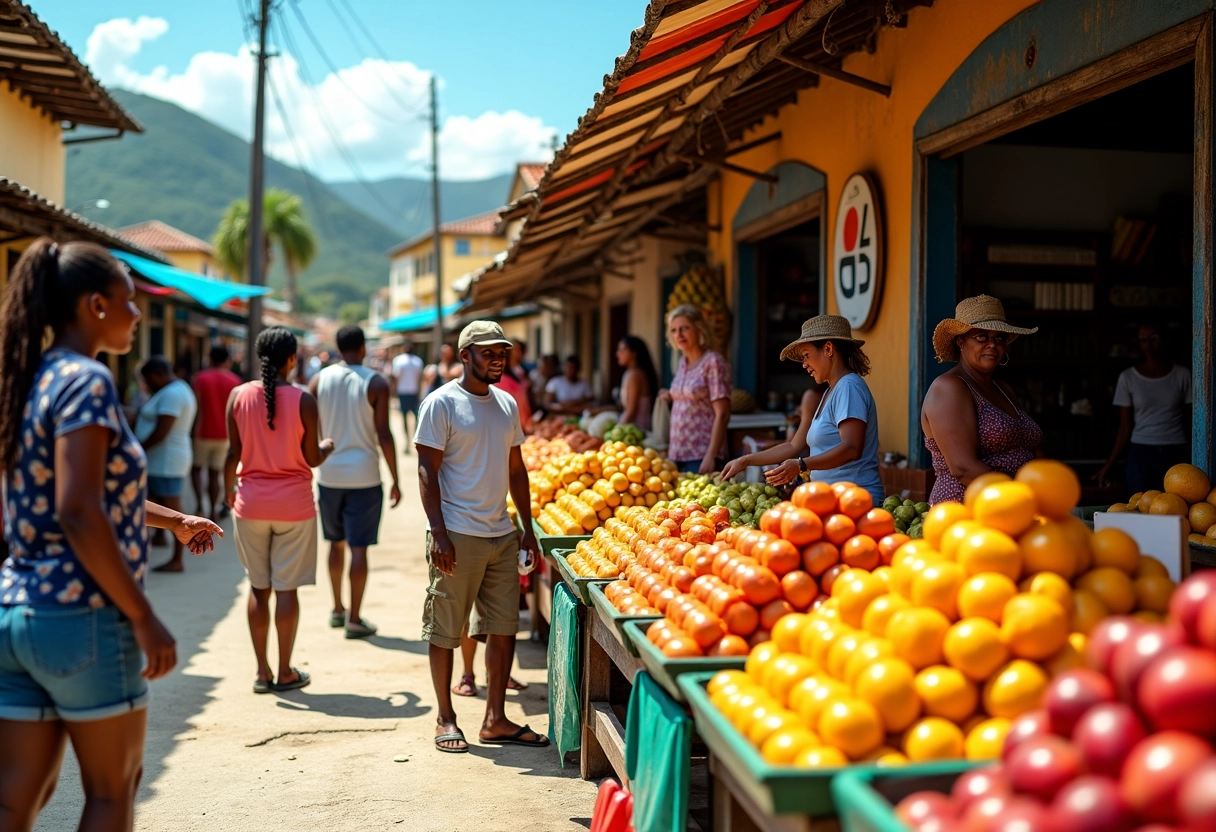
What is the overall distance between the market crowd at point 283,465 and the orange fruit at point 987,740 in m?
2.07

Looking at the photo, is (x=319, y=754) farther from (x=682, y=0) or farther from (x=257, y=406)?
(x=682, y=0)

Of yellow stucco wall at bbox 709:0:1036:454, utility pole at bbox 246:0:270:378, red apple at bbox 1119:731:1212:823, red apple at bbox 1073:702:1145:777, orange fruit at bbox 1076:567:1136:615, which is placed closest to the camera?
red apple at bbox 1119:731:1212:823

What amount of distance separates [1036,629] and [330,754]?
400 cm

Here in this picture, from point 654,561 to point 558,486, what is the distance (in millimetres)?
2757

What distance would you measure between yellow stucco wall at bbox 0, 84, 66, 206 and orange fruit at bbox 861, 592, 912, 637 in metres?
14.7

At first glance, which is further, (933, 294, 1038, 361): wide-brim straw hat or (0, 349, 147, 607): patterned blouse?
(933, 294, 1038, 361): wide-brim straw hat

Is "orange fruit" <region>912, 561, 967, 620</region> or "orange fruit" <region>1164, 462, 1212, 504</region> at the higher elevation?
"orange fruit" <region>1164, 462, 1212, 504</region>

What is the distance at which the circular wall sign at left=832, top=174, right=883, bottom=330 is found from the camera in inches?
279

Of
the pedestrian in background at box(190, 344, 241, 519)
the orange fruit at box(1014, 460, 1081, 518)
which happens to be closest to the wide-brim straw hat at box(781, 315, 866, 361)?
the orange fruit at box(1014, 460, 1081, 518)

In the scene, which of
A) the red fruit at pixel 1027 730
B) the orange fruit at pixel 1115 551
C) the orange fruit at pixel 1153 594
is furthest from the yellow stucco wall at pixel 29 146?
the red fruit at pixel 1027 730

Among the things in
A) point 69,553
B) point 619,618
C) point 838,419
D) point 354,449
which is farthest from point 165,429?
point 69,553

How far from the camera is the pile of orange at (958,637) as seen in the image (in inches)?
93.7

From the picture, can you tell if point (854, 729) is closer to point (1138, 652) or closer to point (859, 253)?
point (1138, 652)

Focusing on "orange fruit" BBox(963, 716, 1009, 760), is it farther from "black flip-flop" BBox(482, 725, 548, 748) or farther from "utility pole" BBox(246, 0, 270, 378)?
"utility pole" BBox(246, 0, 270, 378)
